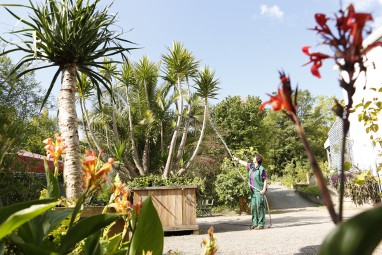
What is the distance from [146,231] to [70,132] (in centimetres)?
404

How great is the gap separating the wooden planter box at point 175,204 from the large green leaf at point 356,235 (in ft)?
23.7

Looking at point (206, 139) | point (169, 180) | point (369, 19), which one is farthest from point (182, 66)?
point (369, 19)

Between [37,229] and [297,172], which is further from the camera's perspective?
[297,172]

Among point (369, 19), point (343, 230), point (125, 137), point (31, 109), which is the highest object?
point (31, 109)

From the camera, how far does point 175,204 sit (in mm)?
7500

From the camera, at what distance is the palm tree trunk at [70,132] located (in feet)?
14.1

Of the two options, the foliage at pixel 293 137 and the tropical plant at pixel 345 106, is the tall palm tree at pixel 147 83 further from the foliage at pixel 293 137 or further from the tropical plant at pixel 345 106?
the foliage at pixel 293 137

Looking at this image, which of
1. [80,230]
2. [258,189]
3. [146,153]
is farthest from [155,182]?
[146,153]

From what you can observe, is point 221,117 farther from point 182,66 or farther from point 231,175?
point 182,66

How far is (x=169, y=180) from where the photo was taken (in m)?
8.04

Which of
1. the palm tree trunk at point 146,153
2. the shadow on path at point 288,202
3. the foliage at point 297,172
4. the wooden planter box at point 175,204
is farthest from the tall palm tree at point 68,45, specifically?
the foliage at point 297,172

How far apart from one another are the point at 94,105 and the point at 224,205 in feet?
27.8

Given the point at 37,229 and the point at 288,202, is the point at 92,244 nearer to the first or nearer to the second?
the point at 37,229

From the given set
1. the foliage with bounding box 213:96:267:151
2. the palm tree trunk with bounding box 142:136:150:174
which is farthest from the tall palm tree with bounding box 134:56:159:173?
the foliage with bounding box 213:96:267:151
